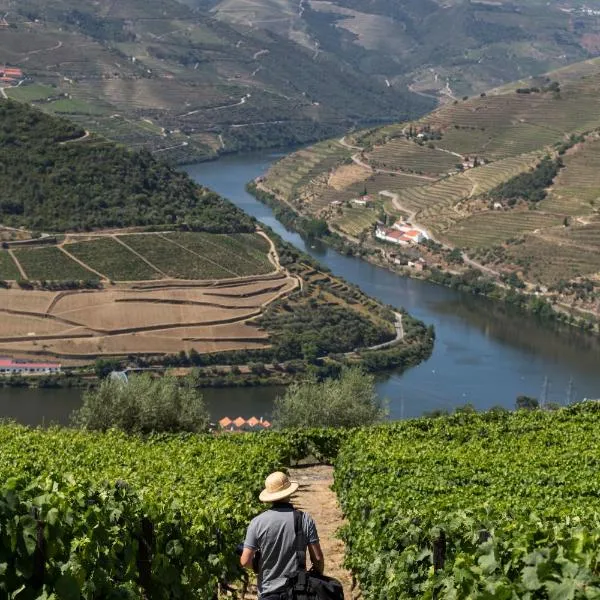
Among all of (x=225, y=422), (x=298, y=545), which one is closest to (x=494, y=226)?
(x=225, y=422)

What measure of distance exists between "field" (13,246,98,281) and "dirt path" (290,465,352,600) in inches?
1992

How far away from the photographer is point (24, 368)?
67438 millimetres

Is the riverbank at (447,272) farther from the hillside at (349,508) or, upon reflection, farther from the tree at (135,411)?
the hillside at (349,508)

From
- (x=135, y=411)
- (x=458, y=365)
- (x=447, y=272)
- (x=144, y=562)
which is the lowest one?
(x=447, y=272)

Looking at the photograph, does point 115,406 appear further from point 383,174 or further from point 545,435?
point 383,174

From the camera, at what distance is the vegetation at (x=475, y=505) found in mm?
8531

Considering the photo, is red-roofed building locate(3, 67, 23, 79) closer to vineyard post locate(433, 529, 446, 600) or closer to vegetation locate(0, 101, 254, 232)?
vegetation locate(0, 101, 254, 232)

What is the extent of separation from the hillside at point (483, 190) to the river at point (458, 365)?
362 cm

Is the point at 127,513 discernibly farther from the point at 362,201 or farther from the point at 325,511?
the point at 362,201

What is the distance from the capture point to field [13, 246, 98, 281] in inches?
3002

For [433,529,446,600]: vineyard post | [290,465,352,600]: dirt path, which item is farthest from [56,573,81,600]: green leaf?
[290,465,352,600]: dirt path

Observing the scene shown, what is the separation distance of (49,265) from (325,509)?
58741 mm

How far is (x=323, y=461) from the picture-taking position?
29.0 m

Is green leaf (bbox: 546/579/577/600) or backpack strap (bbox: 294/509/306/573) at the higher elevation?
green leaf (bbox: 546/579/577/600)
